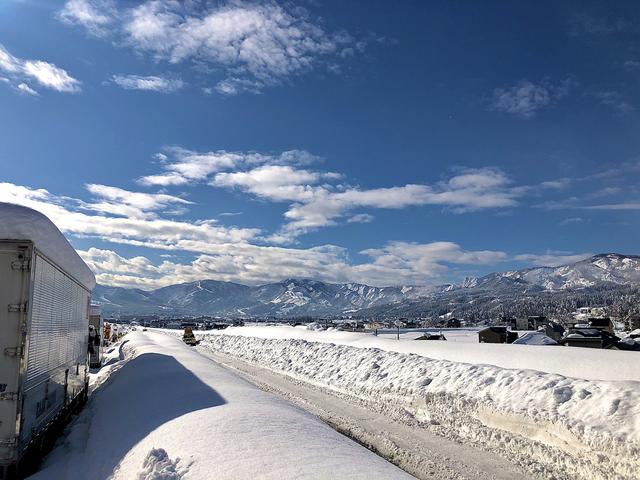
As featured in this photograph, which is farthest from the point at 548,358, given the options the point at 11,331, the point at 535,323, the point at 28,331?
the point at 535,323

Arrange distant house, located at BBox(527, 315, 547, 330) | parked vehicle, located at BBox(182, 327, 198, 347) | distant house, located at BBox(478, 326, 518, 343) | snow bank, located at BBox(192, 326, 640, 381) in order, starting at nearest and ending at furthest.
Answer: snow bank, located at BBox(192, 326, 640, 381) < parked vehicle, located at BBox(182, 327, 198, 347) < distant house, located at BBox(478, 326, 518, 343) < distant house, located at BBox(527, 315, 547, 330)

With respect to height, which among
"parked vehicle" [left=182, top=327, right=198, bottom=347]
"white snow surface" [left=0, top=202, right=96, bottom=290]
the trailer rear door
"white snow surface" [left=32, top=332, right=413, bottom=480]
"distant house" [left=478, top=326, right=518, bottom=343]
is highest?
"white snow surface" [left=0, top=202, right=96, bottom=290]

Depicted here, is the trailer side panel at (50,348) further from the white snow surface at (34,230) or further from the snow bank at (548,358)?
the snow bank at (548,358)

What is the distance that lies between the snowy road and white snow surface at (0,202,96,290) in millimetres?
7479

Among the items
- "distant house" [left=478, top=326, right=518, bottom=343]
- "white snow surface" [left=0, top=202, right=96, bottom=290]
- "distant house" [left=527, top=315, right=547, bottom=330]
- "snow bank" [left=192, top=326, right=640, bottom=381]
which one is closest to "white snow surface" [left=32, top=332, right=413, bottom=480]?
"white snow surface" [left=0, top=202, right=96, bottom=290]

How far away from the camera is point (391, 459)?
390 inches

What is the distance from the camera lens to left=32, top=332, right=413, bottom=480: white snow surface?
23.3 feet

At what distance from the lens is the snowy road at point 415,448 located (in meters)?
9.15

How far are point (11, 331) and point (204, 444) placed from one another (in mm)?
3673

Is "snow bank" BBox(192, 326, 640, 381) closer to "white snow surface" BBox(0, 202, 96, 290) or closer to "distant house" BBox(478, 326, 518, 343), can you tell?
"white snow surface" BBox(0, 202, 96, 290)

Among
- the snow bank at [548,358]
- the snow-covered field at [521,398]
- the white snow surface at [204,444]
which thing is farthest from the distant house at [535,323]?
the white snow surface at [204,444]

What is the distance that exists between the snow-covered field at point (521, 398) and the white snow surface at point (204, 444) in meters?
3.88

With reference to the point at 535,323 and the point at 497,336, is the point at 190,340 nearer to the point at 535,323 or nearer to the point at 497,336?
the point at 497,336

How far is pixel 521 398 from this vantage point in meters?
13.2
